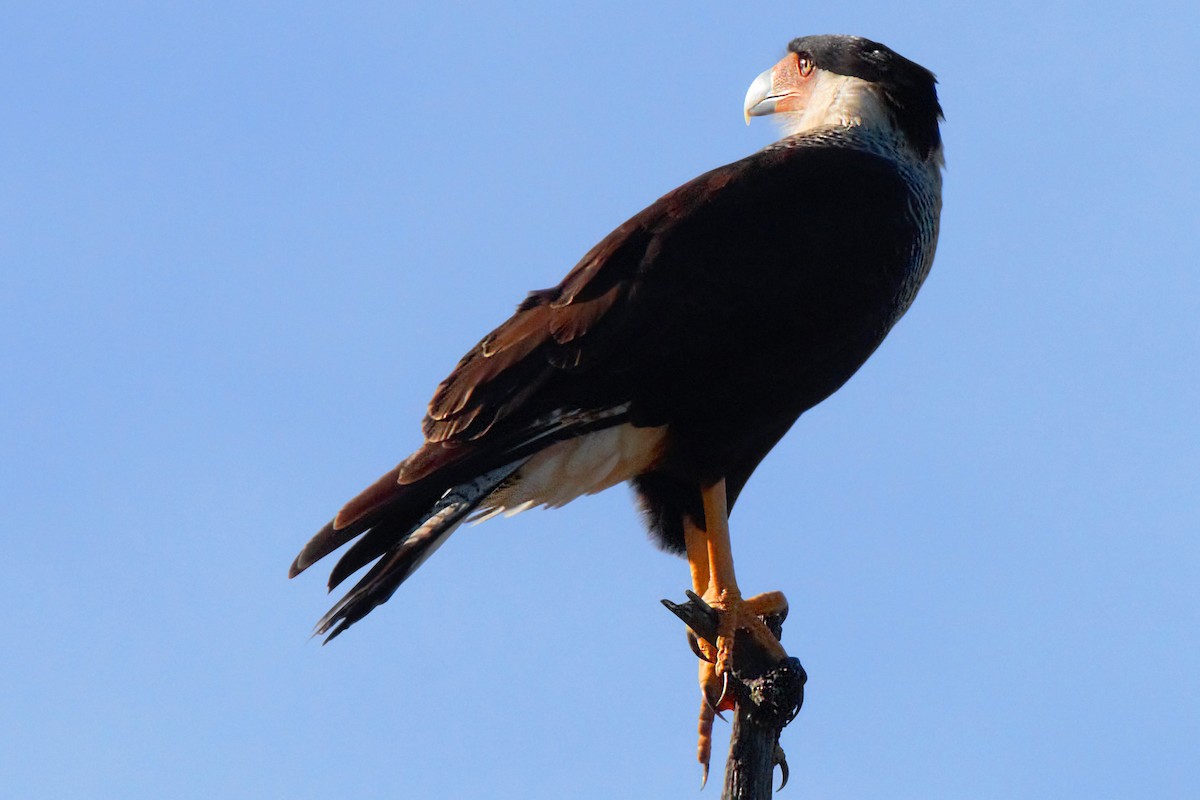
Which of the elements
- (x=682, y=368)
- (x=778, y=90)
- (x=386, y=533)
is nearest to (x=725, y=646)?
(x=682, y=368)

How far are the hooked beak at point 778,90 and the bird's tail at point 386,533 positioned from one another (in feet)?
7.86

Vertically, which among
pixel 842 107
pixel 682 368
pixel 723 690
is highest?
pixel 842 107

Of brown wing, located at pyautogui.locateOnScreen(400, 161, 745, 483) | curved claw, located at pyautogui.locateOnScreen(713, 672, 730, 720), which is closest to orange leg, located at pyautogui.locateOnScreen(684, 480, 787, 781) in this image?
curved claw, located at pyautogui.locateOnScreen(713, 672, 730, 720)

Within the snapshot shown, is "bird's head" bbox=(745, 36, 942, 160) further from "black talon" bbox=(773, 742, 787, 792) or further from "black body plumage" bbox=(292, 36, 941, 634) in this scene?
"black talon" bbox=(773, 742, 787, 792)

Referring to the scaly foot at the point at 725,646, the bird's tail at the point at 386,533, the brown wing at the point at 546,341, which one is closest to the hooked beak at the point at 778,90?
the brown wing at the point at 546,341

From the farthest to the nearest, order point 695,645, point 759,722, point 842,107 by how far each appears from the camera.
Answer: point 842,107, point 695,645, point 759,722

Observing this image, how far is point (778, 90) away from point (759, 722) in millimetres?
2981

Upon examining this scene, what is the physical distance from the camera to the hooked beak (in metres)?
6.91

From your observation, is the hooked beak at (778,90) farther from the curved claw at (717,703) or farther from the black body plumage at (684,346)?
the curved claw at (717,703)

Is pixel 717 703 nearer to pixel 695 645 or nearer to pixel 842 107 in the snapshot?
pixel 695 645

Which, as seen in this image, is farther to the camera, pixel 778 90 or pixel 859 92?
pixel 778 90

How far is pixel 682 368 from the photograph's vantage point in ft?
17.7

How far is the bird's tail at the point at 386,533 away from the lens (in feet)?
16.6

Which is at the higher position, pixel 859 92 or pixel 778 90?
pixel 778 90
